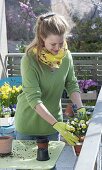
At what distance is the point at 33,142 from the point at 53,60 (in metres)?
0.45

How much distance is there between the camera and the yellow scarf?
257cm

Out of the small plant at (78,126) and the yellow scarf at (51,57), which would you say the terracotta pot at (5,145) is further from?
the yellow scarf at (51,57)

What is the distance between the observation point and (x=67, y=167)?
176 inches

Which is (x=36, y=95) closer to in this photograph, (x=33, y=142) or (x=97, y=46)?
(x=33, y=142)

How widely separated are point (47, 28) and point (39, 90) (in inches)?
12.8

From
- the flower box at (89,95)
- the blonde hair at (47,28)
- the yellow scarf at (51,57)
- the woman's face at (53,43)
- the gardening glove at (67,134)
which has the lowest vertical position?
the flower box at (89,95)

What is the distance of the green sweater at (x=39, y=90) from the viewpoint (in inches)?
100

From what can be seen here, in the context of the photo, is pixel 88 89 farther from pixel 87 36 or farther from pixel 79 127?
pixel 79 127

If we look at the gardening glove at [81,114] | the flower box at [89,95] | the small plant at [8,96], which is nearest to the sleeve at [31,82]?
the gardening glove at [81,114]

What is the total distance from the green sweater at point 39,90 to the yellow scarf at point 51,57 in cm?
3

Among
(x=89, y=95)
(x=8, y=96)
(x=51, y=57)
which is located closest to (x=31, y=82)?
(x=51, y=57)

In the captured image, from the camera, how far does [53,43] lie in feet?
8.36

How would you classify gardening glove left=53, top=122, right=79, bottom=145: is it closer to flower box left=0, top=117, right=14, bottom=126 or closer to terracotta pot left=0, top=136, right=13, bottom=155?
terracotta pot left=0, top=136, right=13, bottom=155

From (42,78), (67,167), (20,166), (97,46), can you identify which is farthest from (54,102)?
(97,46)
